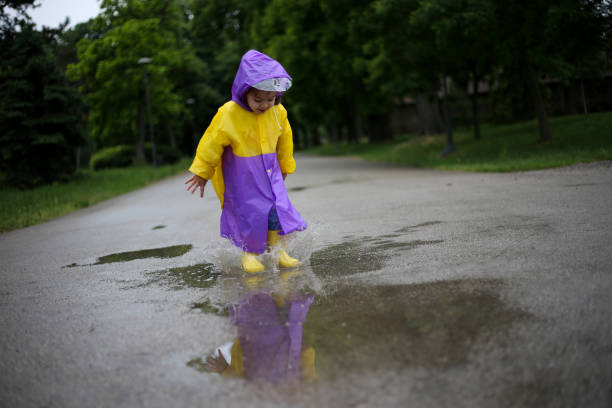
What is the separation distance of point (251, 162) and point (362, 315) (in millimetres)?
1969

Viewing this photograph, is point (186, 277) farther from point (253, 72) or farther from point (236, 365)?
point (236, 365)

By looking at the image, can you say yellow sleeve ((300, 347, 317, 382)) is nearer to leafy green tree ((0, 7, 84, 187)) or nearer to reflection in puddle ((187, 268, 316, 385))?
reflection in puddle ((187, 268, 316, 385))

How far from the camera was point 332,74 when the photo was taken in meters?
33.4

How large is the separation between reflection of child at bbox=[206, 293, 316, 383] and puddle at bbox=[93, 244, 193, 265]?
2.78 m

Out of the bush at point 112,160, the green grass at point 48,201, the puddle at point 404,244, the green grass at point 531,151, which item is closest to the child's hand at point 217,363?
the puddle at point 404,244

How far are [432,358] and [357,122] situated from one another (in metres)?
39.9

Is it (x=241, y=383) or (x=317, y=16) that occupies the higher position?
(x=317, y=16)

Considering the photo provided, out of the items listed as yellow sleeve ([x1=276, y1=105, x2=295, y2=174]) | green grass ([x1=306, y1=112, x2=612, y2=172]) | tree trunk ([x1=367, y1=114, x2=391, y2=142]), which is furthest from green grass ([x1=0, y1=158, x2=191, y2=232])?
tree trunk ([x1=367, y1=114, x2=391, y2=142])

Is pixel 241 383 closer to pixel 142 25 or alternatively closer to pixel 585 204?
pixel 585 204

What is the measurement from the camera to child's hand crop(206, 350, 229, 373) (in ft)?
9.23

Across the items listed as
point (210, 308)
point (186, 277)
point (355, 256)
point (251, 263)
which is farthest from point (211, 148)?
point (355, 256)

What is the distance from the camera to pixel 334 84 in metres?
34.7

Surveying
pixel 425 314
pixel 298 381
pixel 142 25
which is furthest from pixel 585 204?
pixel 142 25

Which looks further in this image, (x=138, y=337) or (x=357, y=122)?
(x=357, y=122)
